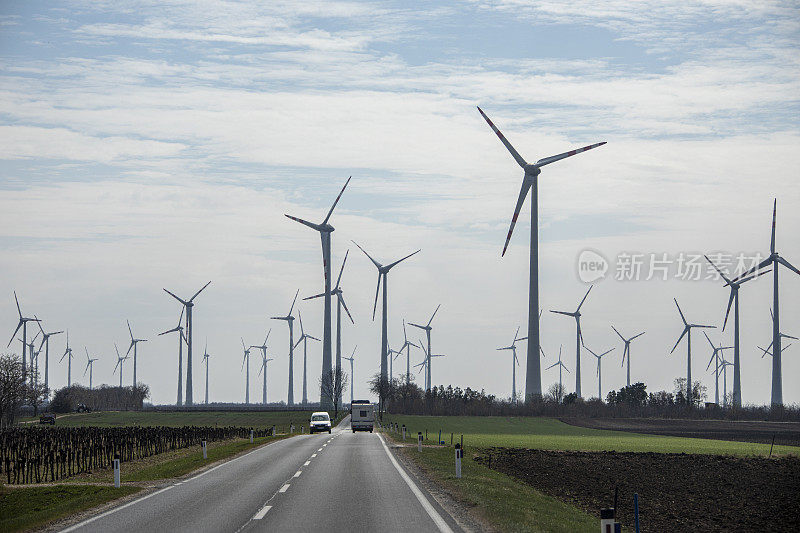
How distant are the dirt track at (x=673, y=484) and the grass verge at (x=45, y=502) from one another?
51.1ft

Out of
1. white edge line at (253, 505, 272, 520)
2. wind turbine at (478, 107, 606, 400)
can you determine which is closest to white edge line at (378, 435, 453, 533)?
white edge line at (253, 505, 272, 520)

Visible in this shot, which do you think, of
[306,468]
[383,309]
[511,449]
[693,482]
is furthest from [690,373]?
[306,468]

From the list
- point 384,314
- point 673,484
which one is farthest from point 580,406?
point 673,484

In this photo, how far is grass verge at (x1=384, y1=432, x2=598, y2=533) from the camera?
21.8m

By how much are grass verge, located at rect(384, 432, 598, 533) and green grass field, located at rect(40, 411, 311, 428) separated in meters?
86.9

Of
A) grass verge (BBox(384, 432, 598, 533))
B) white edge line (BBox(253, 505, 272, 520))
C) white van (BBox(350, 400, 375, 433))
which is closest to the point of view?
white edge line (BBox(253, 505, 272, 520))

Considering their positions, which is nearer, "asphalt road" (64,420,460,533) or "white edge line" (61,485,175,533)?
"asphalt road" (64,420,460,533)

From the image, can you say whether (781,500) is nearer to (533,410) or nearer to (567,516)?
(567,516)

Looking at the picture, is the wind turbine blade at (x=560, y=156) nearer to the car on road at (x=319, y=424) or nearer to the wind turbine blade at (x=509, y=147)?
the wind turbine blade at (x=509, y=147)

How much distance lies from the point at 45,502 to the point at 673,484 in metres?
26.4

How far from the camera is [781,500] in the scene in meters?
37.2

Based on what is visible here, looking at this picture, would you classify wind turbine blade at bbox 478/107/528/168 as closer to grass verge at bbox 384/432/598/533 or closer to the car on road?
the car on road

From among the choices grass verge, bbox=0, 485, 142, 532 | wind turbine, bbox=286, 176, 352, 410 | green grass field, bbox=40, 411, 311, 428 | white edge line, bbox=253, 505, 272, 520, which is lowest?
green grass field, bbox=40, 411, 311, 428

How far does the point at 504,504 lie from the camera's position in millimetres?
25391
